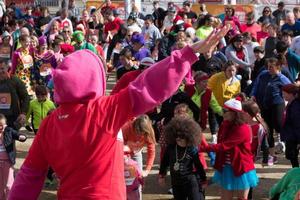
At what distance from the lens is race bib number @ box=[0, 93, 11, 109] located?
8.12 m

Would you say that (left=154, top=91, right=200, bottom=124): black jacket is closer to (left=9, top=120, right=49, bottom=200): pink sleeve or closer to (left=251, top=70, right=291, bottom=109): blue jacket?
(left=251, top=70, right=291, bottom=109): blue jacket

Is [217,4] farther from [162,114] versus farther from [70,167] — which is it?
[70,167]

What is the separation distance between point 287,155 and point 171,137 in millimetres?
2136

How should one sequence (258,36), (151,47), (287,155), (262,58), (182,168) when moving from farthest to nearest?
(151,47) → (258,36) → (262,58) → (287,155) → (182,168)

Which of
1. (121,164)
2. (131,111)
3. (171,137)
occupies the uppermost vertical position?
(131,111)

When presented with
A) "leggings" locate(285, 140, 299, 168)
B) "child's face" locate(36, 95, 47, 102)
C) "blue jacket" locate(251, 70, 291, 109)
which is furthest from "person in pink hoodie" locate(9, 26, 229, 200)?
"blue jacket" locate(251, 70, 291, 109)

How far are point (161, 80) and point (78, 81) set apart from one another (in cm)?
40

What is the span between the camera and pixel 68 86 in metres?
3.04

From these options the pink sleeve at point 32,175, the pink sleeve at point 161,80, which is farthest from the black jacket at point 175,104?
the pink sleeve at point 161,80

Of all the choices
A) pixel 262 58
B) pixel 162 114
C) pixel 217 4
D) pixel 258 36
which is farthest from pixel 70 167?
pixel 217 4

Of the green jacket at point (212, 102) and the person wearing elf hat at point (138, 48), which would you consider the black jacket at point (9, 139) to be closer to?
the green jacket at point (212, 102)

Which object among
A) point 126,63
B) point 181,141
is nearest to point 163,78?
point 181,141

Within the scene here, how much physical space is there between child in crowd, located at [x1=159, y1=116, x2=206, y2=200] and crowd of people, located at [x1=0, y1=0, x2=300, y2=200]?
1cm

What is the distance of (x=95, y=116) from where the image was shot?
304cm
